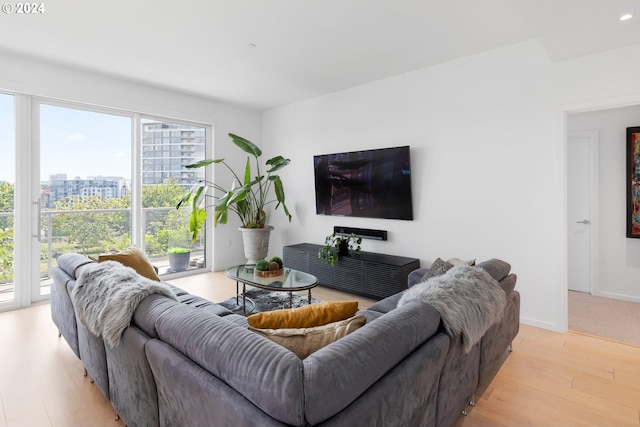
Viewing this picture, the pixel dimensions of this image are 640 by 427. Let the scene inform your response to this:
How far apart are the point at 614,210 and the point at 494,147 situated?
6.28 feet

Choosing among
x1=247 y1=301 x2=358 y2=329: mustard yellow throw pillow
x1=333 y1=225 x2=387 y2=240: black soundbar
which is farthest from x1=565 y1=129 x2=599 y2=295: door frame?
x1=247 y1=301 x2=358 y2=329: mustard yellow throw pillow

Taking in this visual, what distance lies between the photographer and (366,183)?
14.3 ft

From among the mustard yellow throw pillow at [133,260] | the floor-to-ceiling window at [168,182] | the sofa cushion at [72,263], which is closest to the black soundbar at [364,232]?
the floor-to-ceiling window at [168,182]

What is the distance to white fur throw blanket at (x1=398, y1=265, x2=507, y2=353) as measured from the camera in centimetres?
157

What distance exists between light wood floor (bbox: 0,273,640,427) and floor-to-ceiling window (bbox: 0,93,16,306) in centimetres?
80

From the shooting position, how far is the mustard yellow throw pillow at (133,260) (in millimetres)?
2438

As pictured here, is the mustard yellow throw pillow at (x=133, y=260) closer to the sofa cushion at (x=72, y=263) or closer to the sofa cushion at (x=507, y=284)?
the sofa cushion at (x=72, y=263)

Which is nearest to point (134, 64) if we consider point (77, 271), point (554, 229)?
point (77, 271)

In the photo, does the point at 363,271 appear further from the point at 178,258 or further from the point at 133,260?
the point at 178,258

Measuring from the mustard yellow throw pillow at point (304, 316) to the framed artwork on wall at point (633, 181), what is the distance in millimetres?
4039

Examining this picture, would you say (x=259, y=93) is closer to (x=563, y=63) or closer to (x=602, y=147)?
(x=563, y=63)

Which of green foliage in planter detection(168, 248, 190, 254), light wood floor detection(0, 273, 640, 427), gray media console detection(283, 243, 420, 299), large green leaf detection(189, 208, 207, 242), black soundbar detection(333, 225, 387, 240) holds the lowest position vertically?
light wood floor detection(0, 273, 640, 427)

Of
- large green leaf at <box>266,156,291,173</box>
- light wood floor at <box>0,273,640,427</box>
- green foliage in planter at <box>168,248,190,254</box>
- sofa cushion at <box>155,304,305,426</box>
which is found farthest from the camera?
green foliage in planter at <box>168,248,190,254</box>

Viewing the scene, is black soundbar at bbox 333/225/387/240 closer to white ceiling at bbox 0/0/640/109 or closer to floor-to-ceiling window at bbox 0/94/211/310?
white ceiling at bbox 0/0/640/109
